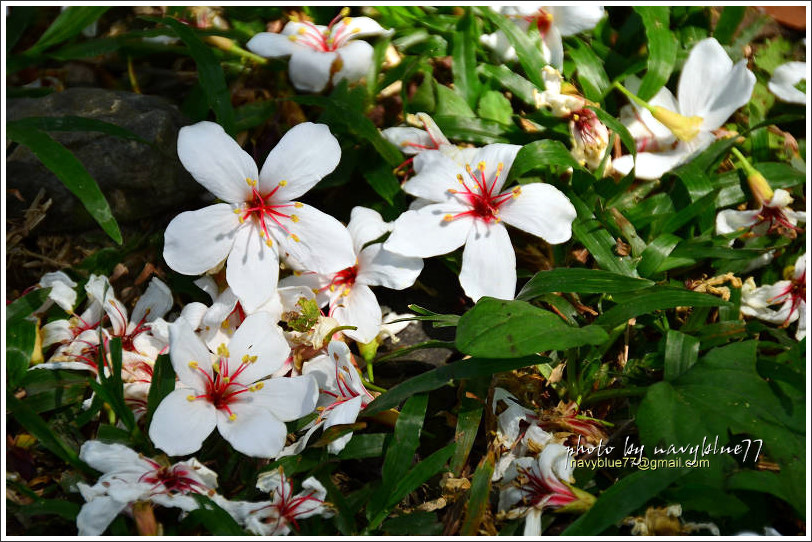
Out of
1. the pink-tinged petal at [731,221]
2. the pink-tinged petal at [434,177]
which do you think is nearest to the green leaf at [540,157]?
the pink-tinged petal at [434,177]

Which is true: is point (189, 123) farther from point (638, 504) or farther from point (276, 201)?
point (638, 504)

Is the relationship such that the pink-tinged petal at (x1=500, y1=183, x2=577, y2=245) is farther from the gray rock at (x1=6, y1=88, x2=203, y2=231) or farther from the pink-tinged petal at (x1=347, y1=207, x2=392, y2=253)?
Answer: the gray rock at (x1=6, y1=88, x2=203, y2=231)

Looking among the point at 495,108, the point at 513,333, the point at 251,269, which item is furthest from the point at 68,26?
the point at 513,333

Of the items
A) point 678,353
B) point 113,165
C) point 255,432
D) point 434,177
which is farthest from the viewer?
point 113,165

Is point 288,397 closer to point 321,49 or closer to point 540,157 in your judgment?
point 540,157

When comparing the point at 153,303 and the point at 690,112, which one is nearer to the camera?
the point at 153,303

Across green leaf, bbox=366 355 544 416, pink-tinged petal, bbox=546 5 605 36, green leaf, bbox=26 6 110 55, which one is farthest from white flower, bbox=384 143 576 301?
green leaf, bbox=26 6 110 55

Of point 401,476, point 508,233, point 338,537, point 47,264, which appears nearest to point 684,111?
point 508,233
